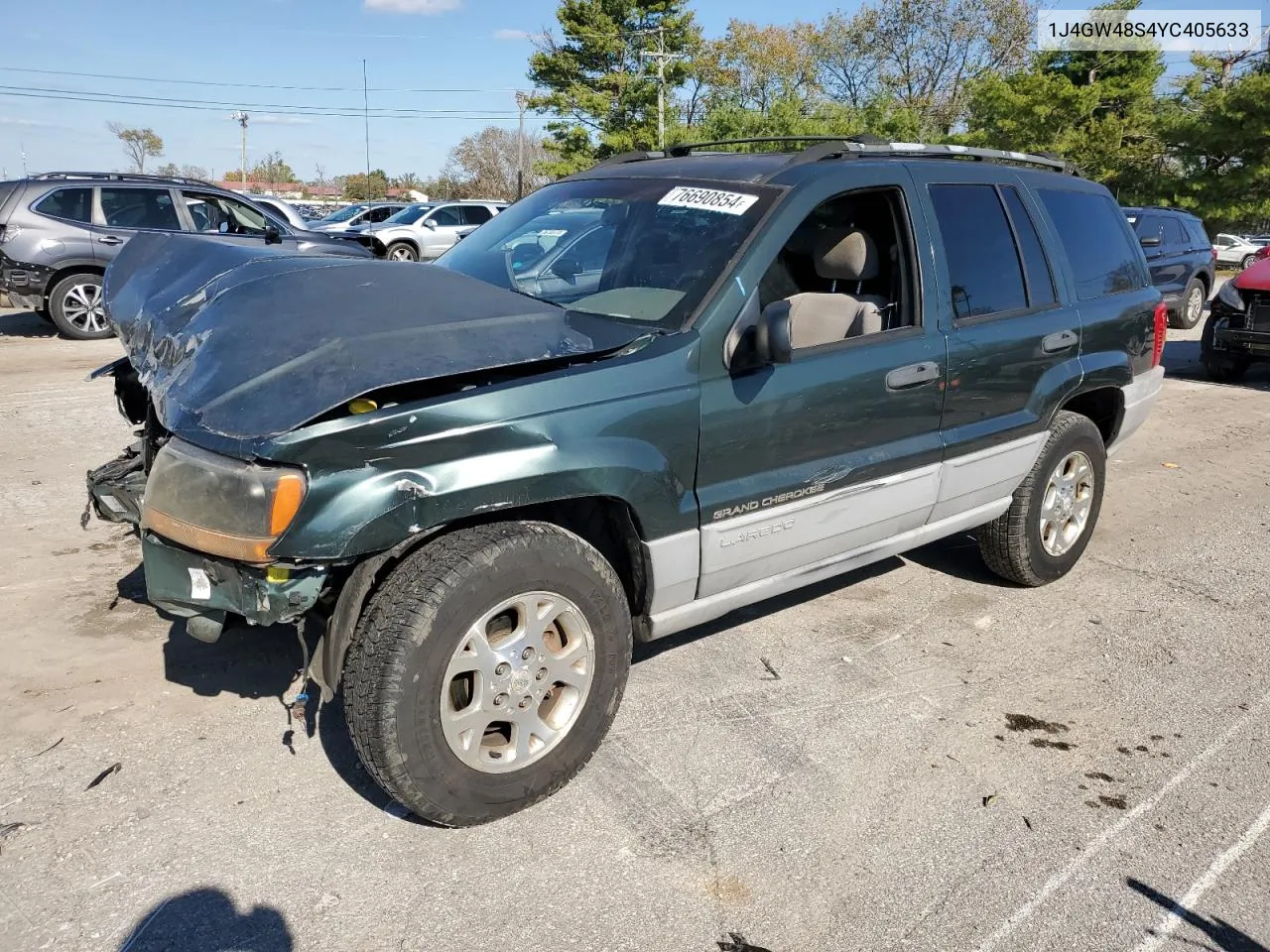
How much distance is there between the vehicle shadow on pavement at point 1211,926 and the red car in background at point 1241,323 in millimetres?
9196

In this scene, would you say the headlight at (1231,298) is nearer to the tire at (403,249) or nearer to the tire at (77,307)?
the tire at (77,307)

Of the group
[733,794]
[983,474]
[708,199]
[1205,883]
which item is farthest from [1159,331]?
[733,794]

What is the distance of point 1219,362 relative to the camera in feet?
35.4

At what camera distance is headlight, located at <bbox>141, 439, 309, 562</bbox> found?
8.05 ft

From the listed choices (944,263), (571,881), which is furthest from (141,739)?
(944,263)

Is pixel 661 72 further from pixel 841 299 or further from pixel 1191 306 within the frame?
pixel 841 299

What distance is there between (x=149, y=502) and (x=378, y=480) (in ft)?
2.26

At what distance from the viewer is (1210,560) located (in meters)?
5.30

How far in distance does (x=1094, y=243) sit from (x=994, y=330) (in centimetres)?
118

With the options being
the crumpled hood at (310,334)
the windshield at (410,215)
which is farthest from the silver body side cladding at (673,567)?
the windshield at (410,215)

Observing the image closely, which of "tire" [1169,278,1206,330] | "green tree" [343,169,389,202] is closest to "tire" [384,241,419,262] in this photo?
"tire" [1169,278,1206,330]

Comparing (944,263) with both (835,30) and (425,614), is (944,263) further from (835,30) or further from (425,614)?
(835,30)

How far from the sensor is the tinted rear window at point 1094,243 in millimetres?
4605

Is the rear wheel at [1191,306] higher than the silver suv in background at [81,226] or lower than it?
lower
